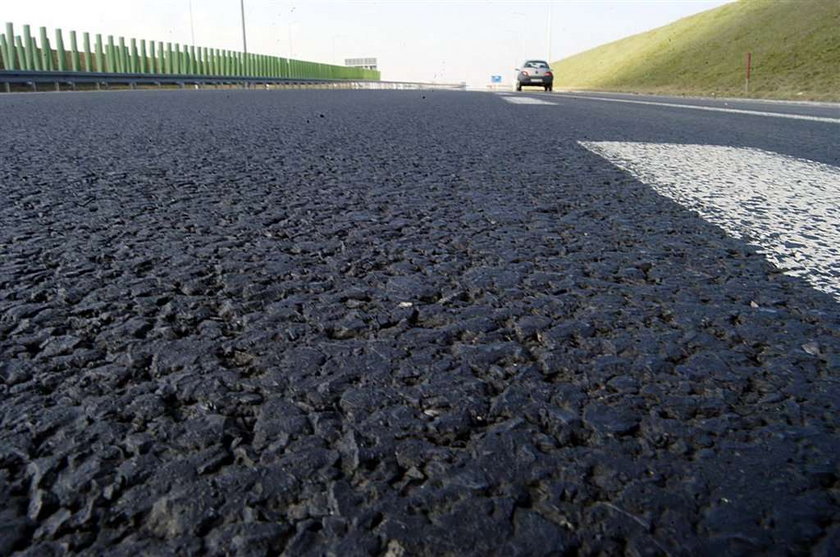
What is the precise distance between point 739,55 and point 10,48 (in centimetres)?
4541

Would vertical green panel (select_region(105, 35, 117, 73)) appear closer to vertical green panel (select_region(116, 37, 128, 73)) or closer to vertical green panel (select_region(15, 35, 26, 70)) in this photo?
vertical green panel (select_region(116, 37, 128, 73))

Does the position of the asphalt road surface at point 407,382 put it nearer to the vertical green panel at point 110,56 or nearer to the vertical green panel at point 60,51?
the vertical green panel at point 60,51

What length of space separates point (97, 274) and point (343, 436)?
0.89 meters

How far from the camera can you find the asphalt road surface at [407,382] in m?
0.73

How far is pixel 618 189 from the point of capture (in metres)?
2.71

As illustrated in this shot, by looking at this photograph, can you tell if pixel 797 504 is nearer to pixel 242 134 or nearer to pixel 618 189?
pixel 618 189

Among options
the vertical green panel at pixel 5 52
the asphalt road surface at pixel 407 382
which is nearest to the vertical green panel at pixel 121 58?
the vertical green panel at pixel 5 52

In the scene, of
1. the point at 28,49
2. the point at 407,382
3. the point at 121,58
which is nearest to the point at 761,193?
the point at 407,382

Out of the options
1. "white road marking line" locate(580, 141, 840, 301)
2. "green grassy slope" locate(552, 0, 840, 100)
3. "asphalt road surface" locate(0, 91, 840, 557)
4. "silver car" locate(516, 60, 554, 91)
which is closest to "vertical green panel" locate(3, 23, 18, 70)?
"white road marking line" locate(580, 141, 840, 301)

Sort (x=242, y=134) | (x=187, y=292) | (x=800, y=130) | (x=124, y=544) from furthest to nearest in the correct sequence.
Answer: (x=800, y=130) < (x=242, y=134) < (x=187, y=292) < (x=124, y=544)

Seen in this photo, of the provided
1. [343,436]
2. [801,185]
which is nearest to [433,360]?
[343,436]

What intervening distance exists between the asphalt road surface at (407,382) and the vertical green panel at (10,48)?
49.2 ft

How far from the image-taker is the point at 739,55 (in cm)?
4706

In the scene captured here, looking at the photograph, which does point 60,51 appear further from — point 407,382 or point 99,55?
point 407,382
